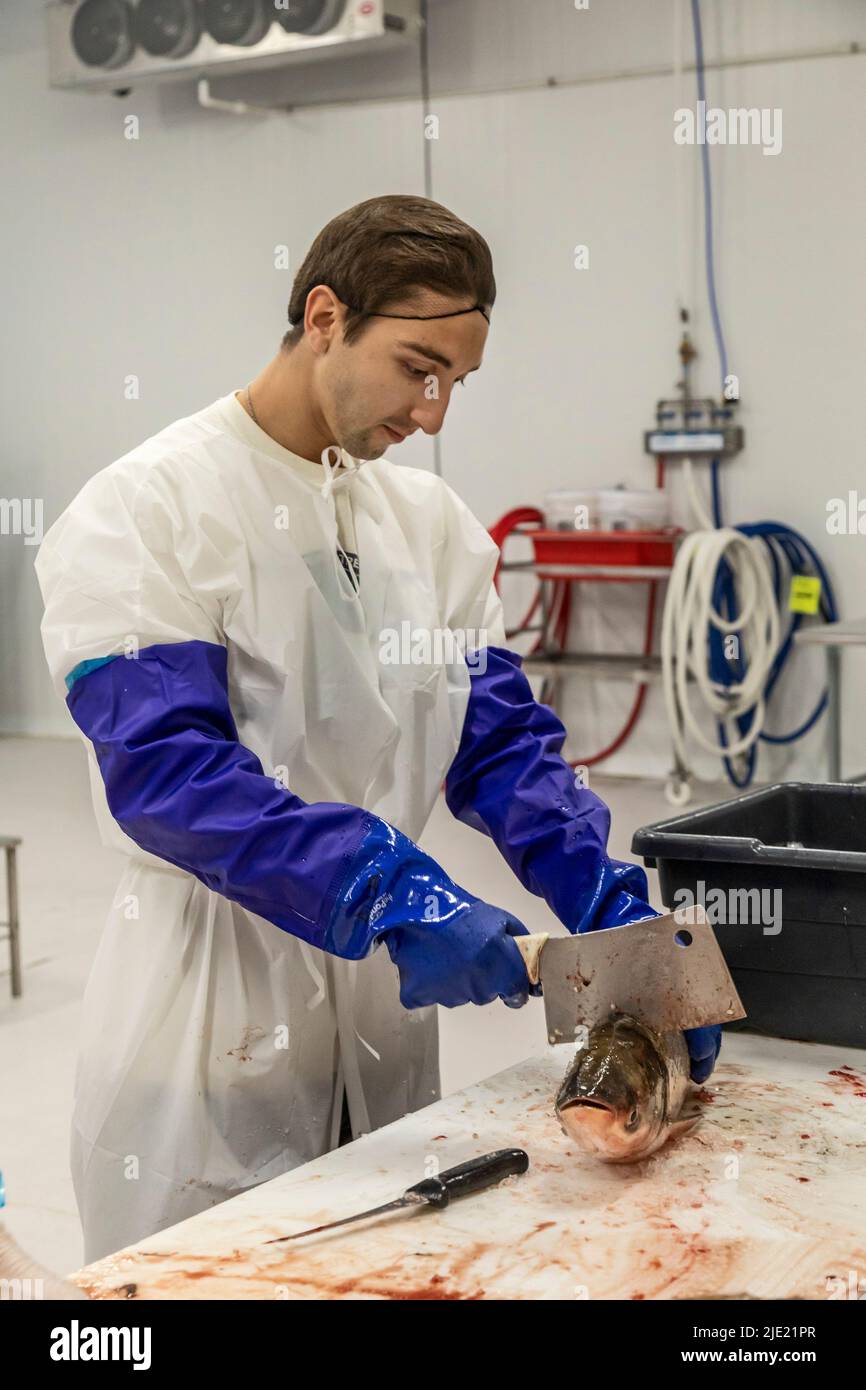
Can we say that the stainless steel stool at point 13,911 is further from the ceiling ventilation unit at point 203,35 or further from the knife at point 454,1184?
the ceiling ventilation unit at point 203,35

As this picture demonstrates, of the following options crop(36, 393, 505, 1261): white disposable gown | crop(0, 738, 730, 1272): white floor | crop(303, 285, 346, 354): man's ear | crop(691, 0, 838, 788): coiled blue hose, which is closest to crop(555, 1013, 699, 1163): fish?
crop(36, 393, 505, 1261): white disposable gown

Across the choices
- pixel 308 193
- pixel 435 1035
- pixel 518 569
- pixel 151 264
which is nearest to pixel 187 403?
pixel 151 264

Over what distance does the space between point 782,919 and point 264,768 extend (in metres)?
0.61

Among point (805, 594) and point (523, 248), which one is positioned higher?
point (523, 248)

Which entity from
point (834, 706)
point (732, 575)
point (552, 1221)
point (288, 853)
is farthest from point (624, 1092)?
point (732, 575)

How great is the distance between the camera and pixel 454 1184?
4.38ft

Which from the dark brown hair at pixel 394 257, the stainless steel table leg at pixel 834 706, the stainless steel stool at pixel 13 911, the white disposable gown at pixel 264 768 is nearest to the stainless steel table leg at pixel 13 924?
the stainless steel stool at pixel 13 911

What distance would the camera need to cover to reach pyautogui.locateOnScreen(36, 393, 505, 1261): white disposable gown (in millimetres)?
1572

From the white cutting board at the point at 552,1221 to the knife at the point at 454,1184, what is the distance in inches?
0.4

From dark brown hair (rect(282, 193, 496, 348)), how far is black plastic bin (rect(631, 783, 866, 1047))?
66cm

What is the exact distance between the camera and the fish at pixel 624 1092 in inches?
54.1

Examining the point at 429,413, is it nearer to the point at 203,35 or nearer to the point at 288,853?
the point at 288,853

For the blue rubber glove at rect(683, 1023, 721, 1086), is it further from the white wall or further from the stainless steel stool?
the white wall
